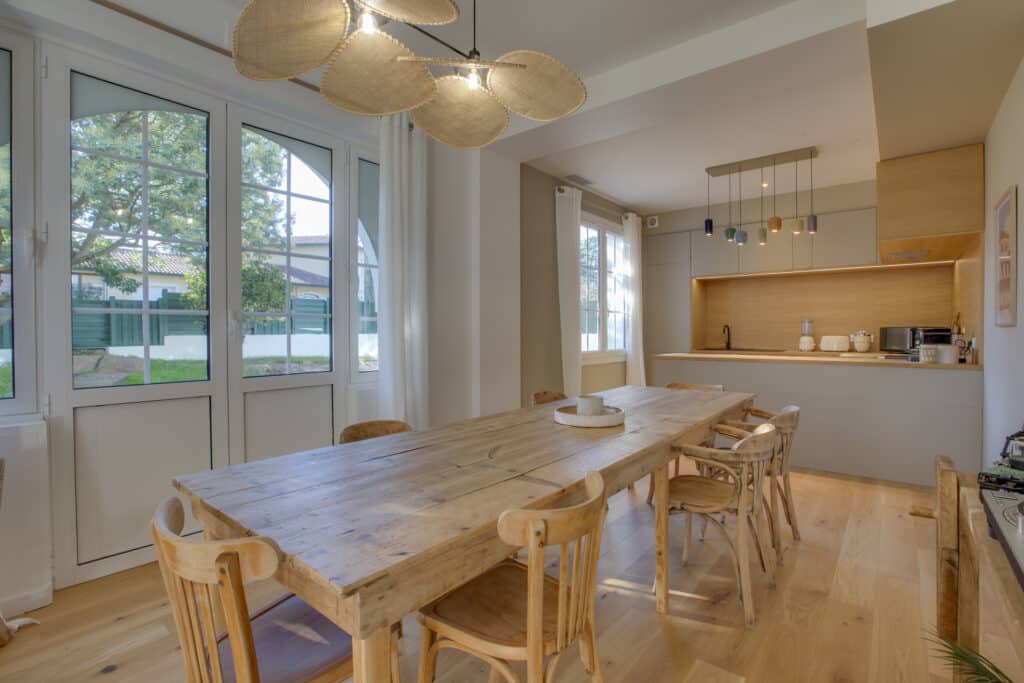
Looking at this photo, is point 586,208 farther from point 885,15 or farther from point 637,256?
point 885,15

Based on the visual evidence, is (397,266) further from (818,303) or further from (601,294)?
(818,303)

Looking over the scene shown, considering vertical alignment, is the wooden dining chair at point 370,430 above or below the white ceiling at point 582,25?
below

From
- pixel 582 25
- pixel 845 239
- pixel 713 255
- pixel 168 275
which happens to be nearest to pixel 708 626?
pixel 582 25

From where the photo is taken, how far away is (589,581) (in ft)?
4.02

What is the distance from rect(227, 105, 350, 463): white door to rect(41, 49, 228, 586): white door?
10 cm

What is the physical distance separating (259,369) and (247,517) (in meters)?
1.97

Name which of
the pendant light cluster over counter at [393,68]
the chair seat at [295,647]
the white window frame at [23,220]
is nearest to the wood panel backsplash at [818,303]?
the pendant light cluster over counter at [393,68]

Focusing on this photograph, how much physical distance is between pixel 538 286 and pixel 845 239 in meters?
3.21

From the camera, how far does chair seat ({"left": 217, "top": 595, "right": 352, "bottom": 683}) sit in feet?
3.55

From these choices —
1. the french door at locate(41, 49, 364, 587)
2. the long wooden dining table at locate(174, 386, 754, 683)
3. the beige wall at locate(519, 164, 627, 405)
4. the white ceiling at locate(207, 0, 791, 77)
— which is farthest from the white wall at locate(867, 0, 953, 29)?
the french door at locate(41, 49, 364, 587)

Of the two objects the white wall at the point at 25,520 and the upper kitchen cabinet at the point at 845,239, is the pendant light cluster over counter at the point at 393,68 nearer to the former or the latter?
the white wall at the point at 25,520

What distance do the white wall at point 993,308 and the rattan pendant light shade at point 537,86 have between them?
1.89 m

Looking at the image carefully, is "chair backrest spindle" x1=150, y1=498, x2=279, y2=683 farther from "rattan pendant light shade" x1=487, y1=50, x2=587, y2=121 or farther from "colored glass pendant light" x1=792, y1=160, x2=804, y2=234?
"colored glass pendant light" x1=792, y1=160, x2=804, y2=234

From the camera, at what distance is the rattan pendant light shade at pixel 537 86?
1.66 metres
